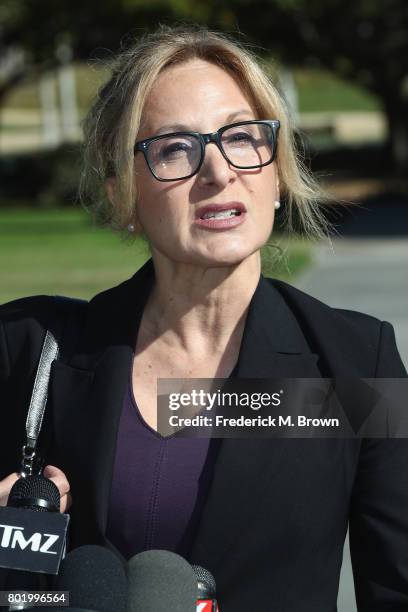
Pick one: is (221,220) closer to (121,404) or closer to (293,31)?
(121,404)

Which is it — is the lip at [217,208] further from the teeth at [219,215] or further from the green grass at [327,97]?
the green grass at [327,97]

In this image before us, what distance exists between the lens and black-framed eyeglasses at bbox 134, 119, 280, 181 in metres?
2.84

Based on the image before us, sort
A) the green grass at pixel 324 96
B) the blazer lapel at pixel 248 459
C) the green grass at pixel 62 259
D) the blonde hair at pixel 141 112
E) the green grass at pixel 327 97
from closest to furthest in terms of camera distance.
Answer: the blazer lapel at pixel 248 459 → the blonde hair at pixel 141 112 → the green grass at pixel 62 259 → the green grass at pixel 324 96 → the green grass at pixel 327 97

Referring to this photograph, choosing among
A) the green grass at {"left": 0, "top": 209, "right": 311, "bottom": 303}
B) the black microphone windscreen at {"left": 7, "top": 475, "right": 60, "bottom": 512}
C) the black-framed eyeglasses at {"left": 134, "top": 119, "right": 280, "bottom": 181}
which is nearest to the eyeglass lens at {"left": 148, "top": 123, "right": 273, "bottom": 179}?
the black-framed eyeglasses at {"left": 134, "top": 119, "right": 280, "bottom": 181}

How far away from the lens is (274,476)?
2.78 m

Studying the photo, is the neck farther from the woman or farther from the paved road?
the paved road

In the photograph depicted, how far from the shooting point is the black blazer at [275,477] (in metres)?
2.74

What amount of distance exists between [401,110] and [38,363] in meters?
36.1

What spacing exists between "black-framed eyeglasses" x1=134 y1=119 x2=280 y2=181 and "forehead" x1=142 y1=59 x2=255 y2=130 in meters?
0.04

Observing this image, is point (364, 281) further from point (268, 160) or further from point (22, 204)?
point (22, 204)

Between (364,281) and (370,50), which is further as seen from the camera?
(370,50)

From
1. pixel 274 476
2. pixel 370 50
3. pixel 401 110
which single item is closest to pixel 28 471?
pixel 274 476

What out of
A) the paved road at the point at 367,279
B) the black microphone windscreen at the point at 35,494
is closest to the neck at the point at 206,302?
the black microphone windscreen at the point at 35,494

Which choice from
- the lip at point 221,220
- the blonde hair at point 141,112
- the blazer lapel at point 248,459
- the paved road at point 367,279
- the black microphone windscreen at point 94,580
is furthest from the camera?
the paved road at point 367,279
